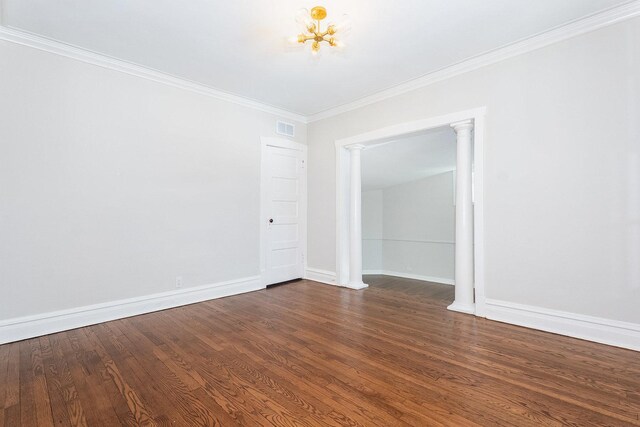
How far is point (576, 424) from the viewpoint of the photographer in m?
1.60

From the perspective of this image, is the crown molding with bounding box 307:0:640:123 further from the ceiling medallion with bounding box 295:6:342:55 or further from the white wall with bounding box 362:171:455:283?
the white wall with bounding box 362:171:455:283

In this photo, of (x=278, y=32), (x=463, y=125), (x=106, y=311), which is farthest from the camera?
(x=463, y=125)

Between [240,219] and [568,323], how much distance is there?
4008 mm

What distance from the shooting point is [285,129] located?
5.04m

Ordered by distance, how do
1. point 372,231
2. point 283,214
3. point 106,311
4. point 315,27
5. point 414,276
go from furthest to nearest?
point 372,231, point 414,276, point 283,214, point 106,311, point 315,27

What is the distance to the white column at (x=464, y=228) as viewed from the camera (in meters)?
3.49

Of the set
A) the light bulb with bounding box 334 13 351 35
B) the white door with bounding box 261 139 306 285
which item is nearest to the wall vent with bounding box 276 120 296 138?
the white door with bounding box 261 139 306 285

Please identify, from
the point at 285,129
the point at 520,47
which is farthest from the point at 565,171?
the point at 285,129

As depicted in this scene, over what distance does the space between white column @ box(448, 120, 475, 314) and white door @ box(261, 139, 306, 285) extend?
8.54ft

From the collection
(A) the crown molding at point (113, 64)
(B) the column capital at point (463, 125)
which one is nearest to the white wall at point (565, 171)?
(B) the column capital at point (463, 125)

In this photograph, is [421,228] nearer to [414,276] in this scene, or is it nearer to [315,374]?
[414,276]

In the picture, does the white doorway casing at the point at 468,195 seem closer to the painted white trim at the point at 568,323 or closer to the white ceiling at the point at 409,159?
the painted white trim at the point at 568,323

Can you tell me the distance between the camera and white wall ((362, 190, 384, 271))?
26.2 ft

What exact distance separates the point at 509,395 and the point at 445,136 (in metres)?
4.31
